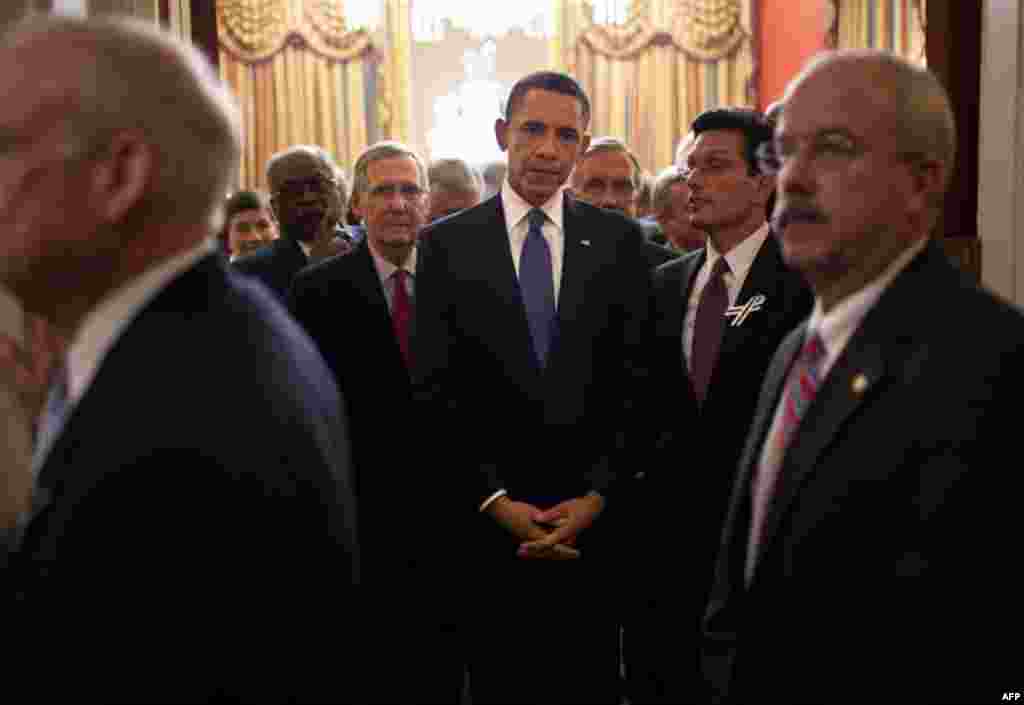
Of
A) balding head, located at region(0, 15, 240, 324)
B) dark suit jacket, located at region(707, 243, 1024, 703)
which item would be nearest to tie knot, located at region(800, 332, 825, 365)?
dark suit jacket, located at region(707, 243, 1024, 703)

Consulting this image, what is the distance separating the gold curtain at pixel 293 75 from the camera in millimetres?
8742

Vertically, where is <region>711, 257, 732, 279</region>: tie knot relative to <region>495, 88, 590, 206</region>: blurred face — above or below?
below

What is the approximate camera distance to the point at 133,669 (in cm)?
110

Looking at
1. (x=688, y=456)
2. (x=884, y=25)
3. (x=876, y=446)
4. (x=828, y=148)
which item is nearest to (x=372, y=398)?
(x=688, y=456)

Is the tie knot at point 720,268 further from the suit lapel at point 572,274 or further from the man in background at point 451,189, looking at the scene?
the man in background at point 451,189

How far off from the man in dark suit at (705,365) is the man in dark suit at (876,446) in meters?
0.95

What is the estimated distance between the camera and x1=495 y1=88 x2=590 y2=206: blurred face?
2.97 metres

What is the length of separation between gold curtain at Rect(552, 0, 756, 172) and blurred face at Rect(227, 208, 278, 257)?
180 inches

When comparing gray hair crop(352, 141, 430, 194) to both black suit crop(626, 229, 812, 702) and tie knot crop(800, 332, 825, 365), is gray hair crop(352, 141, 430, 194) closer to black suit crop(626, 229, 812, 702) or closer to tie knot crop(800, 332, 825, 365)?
black suit crop(626, 229, 812, 702)

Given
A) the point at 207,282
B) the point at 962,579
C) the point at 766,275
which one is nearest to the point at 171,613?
the point at 207,282

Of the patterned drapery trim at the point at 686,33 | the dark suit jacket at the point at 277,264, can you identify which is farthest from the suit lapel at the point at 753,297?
Answer: the patterned drapery trim at the point at 686,33

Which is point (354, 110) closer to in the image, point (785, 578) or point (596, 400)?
point (596, 400)

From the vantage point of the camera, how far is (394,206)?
3332mm

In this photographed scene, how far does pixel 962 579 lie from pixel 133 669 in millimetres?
927
